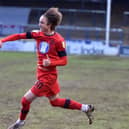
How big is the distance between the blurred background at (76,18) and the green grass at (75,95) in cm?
1219

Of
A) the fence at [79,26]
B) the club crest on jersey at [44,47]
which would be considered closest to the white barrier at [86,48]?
the fence at [79,26]

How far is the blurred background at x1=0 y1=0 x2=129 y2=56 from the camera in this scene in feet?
105

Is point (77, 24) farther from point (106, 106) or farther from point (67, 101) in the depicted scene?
point (67, 101)

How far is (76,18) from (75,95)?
25.8m

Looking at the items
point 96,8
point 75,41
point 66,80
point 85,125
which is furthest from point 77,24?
point 85,125

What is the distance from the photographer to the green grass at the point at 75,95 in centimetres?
822

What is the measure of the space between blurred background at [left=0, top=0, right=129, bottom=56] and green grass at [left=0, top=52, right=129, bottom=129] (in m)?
12.2

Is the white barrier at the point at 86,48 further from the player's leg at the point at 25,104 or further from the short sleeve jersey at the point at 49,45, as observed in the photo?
the short sleeve jersey at the point at 49,45

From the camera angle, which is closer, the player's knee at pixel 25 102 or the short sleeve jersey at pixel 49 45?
the short sleeve jersey at pixel 49 45

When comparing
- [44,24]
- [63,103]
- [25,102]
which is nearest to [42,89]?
[25,102]

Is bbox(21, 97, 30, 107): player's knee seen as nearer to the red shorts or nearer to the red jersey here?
the red shorts

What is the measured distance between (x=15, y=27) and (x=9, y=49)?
174 inches

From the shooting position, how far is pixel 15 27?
32.2 m

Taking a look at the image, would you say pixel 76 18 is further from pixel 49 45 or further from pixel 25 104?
pixel 49 45
